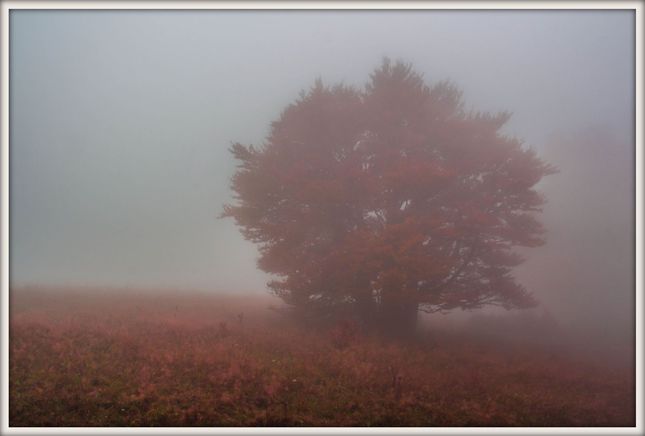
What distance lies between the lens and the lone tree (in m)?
12.8

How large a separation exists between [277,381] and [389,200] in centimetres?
918

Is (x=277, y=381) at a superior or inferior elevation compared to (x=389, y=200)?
inferior

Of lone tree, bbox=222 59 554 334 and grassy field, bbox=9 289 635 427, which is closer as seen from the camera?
grassy field, bbox=9 289 635 427

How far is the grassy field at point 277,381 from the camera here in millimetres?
6785

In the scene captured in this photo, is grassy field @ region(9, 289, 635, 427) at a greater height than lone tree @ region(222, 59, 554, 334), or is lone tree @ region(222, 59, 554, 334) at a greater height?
lone tree @ region(222, 59, 554, 334)

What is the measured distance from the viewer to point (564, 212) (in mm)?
33281

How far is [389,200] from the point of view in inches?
564

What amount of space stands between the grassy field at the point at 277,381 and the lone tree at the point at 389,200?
247 centimetres

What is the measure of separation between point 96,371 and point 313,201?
939cm

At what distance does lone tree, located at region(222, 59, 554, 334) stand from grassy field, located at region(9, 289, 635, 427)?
247cm

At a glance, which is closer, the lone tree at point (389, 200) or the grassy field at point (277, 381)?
the grassy field at point (277, 381)

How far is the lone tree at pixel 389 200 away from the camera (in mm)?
12836

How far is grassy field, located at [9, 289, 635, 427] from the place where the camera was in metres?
6.79

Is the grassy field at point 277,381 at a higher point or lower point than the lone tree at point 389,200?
lower
